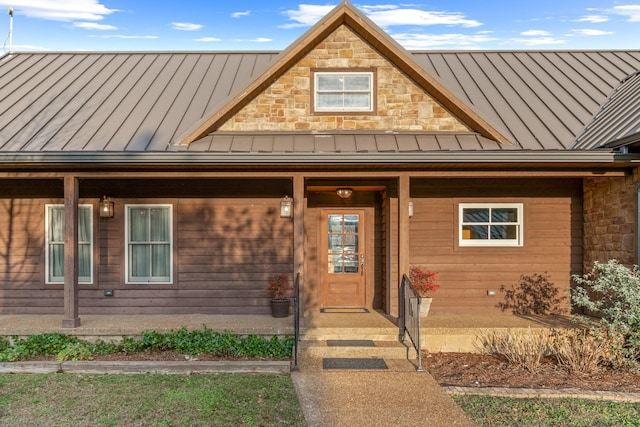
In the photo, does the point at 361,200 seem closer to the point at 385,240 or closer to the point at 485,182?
the point at 385,240

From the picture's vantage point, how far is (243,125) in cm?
854

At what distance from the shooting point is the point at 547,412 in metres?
5.39

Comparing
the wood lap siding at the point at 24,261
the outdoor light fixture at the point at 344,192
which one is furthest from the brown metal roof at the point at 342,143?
the wood lap siding at the point at 24,261

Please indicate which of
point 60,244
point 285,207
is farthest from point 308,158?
point 60,244

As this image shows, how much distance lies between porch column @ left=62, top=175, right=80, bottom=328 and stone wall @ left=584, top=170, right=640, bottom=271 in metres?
8.08

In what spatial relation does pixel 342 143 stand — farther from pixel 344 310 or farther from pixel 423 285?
pixel 344 310

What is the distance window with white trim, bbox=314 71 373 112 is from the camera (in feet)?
28.4

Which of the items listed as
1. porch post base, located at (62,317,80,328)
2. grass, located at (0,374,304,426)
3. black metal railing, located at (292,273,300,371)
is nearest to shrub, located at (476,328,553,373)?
black metal railing, located at (292,273,300,371)

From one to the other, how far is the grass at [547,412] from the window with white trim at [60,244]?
670cm

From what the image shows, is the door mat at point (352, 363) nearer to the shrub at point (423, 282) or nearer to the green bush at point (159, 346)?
the green bush at point (159, 346)

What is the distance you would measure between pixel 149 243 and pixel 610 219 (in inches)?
299

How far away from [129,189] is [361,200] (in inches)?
162

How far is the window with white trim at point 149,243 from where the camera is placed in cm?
946

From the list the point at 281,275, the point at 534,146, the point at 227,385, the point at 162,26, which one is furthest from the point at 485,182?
the point at 162,26
